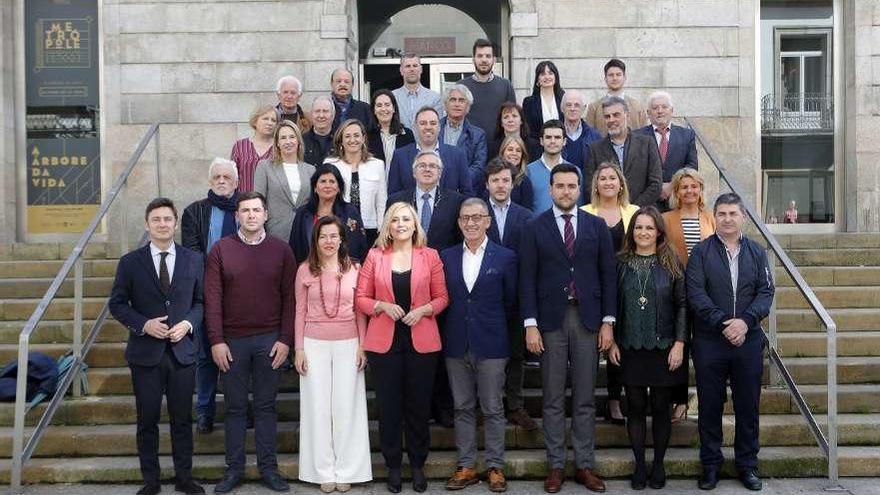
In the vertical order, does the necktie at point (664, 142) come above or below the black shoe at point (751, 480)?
above

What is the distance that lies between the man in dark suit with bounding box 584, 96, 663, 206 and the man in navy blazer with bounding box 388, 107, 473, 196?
1153 millimetres

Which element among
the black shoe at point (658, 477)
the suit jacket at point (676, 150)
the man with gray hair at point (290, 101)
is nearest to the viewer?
the black shoe at point (658, 477)

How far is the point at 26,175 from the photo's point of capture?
1117cm

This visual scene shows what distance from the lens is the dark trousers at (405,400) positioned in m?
5.97

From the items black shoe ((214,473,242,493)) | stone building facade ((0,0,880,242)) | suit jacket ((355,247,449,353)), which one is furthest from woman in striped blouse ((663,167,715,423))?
stone building facade ((0,0,880,242))

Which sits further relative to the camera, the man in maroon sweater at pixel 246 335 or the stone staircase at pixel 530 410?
the stone staircase at pixel 530 410

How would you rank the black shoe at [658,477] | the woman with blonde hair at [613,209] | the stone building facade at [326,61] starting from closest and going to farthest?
the black shoe at [658,477]
the woman with blonde hair at [613,209]
the stone building facade at [326,61]


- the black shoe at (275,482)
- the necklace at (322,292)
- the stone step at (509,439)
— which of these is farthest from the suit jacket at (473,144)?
the black shoe at (275,482)

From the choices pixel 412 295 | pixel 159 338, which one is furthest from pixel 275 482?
pixel 412 295

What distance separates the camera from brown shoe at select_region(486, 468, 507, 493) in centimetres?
590

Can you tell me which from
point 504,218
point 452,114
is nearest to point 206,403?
point 504,218

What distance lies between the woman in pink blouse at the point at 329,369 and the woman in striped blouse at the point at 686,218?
2.31m

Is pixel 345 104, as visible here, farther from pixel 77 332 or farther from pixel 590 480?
pixel 590 480

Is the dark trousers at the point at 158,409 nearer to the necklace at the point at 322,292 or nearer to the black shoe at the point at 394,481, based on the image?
the necklace at the point at 322,292
